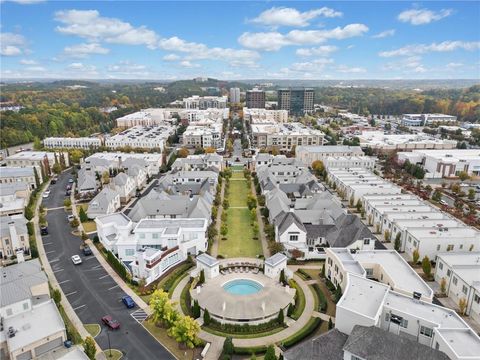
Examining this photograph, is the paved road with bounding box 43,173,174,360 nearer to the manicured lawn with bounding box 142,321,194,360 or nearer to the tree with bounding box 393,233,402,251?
the manicured lawn with bounding box 142,321,194,360

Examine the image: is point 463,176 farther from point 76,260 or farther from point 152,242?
point 76,260

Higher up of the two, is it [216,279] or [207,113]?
[207,113]

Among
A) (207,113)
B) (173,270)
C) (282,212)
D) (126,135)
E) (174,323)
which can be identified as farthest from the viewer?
(207,113)

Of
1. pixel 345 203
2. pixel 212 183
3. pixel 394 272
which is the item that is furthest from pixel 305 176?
pixel 394 272

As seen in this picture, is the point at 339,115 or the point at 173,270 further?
the point at 339,115

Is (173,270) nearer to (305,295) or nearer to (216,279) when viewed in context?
(216,279)

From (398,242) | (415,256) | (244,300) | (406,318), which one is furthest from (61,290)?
(398,242)

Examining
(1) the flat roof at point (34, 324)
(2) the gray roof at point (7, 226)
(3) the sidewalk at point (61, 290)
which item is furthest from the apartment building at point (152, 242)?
(1) the flat roof at point (34, 324)

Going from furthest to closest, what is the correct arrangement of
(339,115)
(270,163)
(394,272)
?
(339,115), (270,163), (394,272)
